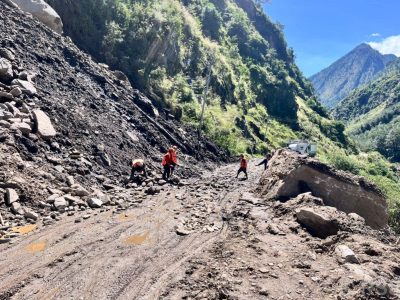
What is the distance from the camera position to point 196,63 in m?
49.2

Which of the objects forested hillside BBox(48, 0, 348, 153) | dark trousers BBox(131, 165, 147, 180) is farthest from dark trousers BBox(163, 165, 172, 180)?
forested hillside BBox(48, 0, 348, 153)

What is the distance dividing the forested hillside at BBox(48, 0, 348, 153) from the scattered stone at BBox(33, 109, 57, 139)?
47.7 feet

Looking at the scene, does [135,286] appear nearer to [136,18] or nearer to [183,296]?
[183,296]

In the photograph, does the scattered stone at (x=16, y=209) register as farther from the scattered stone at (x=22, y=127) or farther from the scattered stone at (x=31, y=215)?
the scattered stone at (x=22, y=127)

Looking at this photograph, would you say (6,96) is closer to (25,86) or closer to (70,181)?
(25,86)

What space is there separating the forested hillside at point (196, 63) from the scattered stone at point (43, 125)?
14535 millimetres

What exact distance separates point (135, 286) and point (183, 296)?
3.07 feet

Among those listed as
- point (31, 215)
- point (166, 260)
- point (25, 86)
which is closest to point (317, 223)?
point (166, 260)

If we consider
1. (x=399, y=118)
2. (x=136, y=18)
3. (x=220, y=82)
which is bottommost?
(x=399, y=118)

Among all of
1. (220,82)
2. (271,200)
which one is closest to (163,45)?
(220,82)

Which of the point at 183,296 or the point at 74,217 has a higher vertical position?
the point at 74,217

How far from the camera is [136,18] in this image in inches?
1330

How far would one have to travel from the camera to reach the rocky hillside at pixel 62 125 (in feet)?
38.3

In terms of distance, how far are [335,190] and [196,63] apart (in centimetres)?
3835
